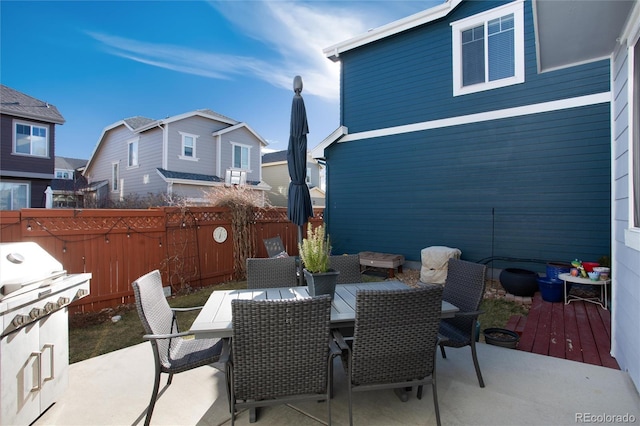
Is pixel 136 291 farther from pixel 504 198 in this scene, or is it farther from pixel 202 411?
pixel 504 198

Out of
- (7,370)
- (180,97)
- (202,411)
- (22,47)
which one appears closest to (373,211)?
(202,411)

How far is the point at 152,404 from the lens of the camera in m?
2.07

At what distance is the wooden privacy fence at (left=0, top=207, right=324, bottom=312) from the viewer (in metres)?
4.26

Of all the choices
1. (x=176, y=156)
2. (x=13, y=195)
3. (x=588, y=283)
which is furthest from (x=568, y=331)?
(x=13, y=195)

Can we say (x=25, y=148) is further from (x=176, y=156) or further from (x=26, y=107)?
(x=176, y=156)

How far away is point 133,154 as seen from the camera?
615 inches

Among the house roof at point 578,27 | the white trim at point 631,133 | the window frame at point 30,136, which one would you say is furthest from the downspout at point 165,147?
the white trim at point 631,133

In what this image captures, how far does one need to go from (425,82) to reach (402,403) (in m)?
6.71

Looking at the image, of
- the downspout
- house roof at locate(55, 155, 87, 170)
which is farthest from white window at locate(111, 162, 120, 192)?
house roof at locate(55, 155, 87, 170)

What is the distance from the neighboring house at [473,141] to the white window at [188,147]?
885cm

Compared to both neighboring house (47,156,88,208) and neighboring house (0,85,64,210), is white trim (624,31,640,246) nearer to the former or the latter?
neighboring house (0,85,64,210)

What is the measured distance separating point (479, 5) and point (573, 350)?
260 inches

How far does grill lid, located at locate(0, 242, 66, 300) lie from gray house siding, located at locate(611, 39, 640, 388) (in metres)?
4.10

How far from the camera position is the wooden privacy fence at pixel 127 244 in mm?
4258
